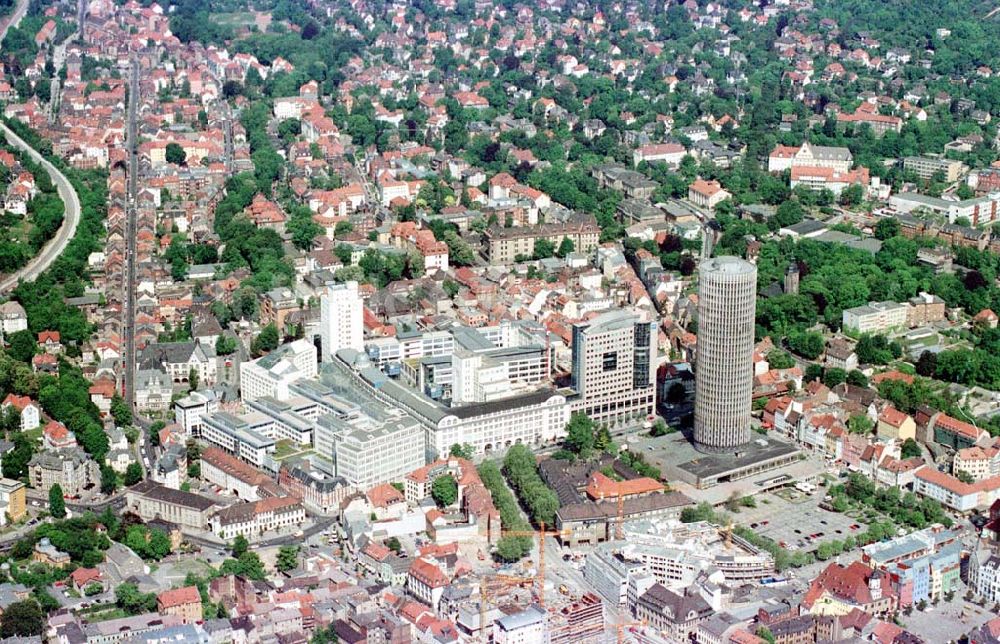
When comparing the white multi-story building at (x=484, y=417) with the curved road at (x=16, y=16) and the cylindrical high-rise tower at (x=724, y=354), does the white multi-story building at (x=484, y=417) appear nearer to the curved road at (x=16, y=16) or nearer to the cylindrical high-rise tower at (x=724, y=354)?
the cylindrical high-rise tower at (x=724, y=354)

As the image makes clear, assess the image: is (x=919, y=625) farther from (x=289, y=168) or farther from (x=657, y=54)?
(x=657, y=54)

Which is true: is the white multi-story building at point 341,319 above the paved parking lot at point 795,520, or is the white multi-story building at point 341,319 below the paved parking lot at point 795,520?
above

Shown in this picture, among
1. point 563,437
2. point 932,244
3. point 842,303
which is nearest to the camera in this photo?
point 563,437

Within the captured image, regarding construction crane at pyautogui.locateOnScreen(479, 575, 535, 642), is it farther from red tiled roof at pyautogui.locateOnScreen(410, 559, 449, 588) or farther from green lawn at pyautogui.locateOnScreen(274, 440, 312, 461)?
green lawn at pyautogui.locateOnScreen(274, 440, 312, 461)

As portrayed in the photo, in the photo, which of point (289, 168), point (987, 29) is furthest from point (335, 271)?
point (987, 29)

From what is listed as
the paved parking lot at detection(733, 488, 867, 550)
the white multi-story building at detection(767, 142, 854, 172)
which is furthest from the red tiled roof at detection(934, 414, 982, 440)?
the white multi-story building at detection(767, 142, 854, 172)

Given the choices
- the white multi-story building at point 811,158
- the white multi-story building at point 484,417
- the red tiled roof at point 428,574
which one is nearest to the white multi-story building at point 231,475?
the white multi-story building at point 484,417

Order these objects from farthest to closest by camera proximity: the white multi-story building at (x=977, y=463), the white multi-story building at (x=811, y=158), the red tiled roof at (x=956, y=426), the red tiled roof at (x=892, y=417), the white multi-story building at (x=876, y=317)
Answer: the white multi-story building at (x=811, y=158) < the white multi-story building at (x=876, y=317) < the red tiled roof at (x=892, y=417) < the red tiled roof at (x=956, y=426) < the white multi-story building at (x=977, y=463)
